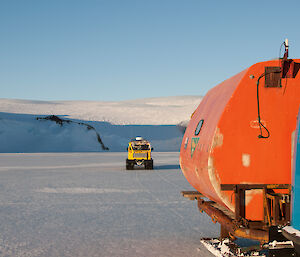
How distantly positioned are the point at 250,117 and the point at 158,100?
183 m

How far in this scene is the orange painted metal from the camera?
5449 millimetres

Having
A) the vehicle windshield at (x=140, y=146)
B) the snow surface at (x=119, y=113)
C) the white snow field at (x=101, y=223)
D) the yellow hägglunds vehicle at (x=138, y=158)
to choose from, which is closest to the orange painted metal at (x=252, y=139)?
the white snow field at (x=101, y=223)

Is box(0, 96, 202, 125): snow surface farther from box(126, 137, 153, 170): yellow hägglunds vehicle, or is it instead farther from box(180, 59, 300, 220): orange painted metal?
box(180, 59, 300, 220): orange painted metal

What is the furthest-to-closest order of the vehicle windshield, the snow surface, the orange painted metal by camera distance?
the snow surface
the vehicle windshield
the orange painted metal

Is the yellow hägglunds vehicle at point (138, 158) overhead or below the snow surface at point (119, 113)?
below

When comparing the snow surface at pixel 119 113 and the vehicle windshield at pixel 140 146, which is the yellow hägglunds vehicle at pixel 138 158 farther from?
the snow surface at pixel 119 113

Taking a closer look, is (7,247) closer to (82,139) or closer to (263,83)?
(263,83)

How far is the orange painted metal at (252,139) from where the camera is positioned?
17.9 feet

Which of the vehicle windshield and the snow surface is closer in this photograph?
the vehicle windshield

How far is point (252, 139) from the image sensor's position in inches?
216

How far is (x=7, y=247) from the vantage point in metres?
7.16

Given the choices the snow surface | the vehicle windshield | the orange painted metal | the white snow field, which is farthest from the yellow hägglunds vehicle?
the snow surface

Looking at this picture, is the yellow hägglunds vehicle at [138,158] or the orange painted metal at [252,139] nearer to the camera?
the orange painted metal at [252,139]

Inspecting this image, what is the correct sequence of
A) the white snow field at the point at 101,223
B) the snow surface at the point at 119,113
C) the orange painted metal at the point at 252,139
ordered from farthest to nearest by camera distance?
the snow surface at the point at 119,113 < the white snow field at the point at 101,223 < the orange painted metal at the point at 252,139
